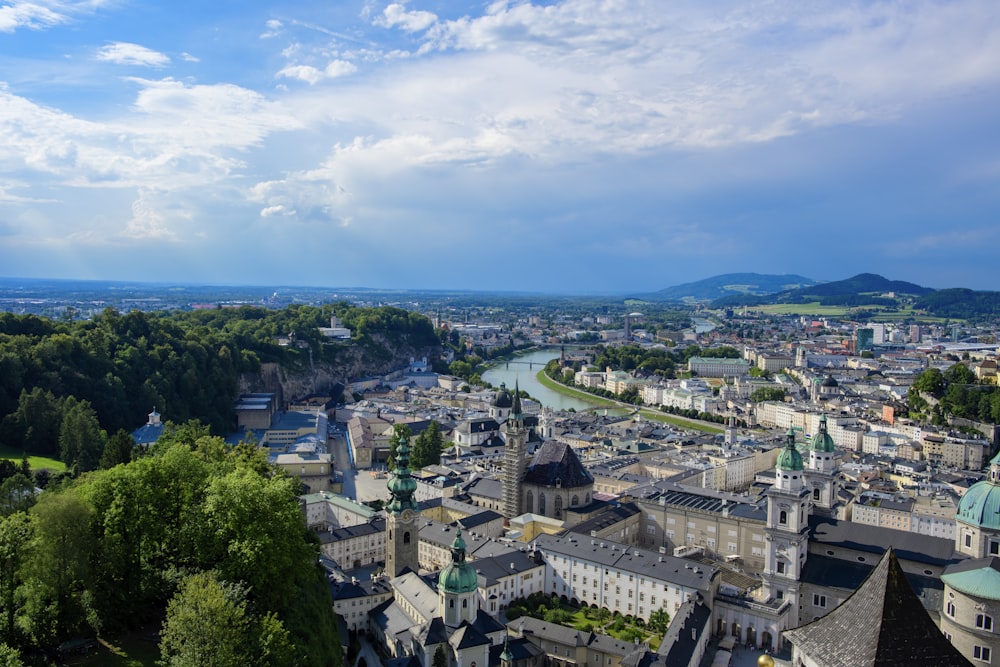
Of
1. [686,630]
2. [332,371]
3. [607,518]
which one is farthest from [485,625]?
[332,371]

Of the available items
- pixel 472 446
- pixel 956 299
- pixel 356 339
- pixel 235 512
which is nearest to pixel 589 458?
pixel 472 446

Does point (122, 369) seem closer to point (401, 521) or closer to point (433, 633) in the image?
point (401, 521)

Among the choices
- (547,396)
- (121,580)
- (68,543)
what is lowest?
(547,396)

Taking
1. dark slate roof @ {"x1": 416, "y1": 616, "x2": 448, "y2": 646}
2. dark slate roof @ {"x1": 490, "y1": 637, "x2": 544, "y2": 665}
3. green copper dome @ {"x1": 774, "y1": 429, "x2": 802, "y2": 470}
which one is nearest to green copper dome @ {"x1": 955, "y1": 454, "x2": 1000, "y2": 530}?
green copper dome @ {"x1": 774, "y1": 429, "x2": 802, "y2": 470}

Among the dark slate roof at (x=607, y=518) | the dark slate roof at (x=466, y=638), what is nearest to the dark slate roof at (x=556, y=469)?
the dark slate roof at (x=607, y=518)

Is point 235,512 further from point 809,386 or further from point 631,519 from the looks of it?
A: point 809,386

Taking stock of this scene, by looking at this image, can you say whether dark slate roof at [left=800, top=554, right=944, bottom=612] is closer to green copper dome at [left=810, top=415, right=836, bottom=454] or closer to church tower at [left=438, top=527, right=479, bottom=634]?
green copper dome at [left=810, top=415, right=836, bottom=454]
